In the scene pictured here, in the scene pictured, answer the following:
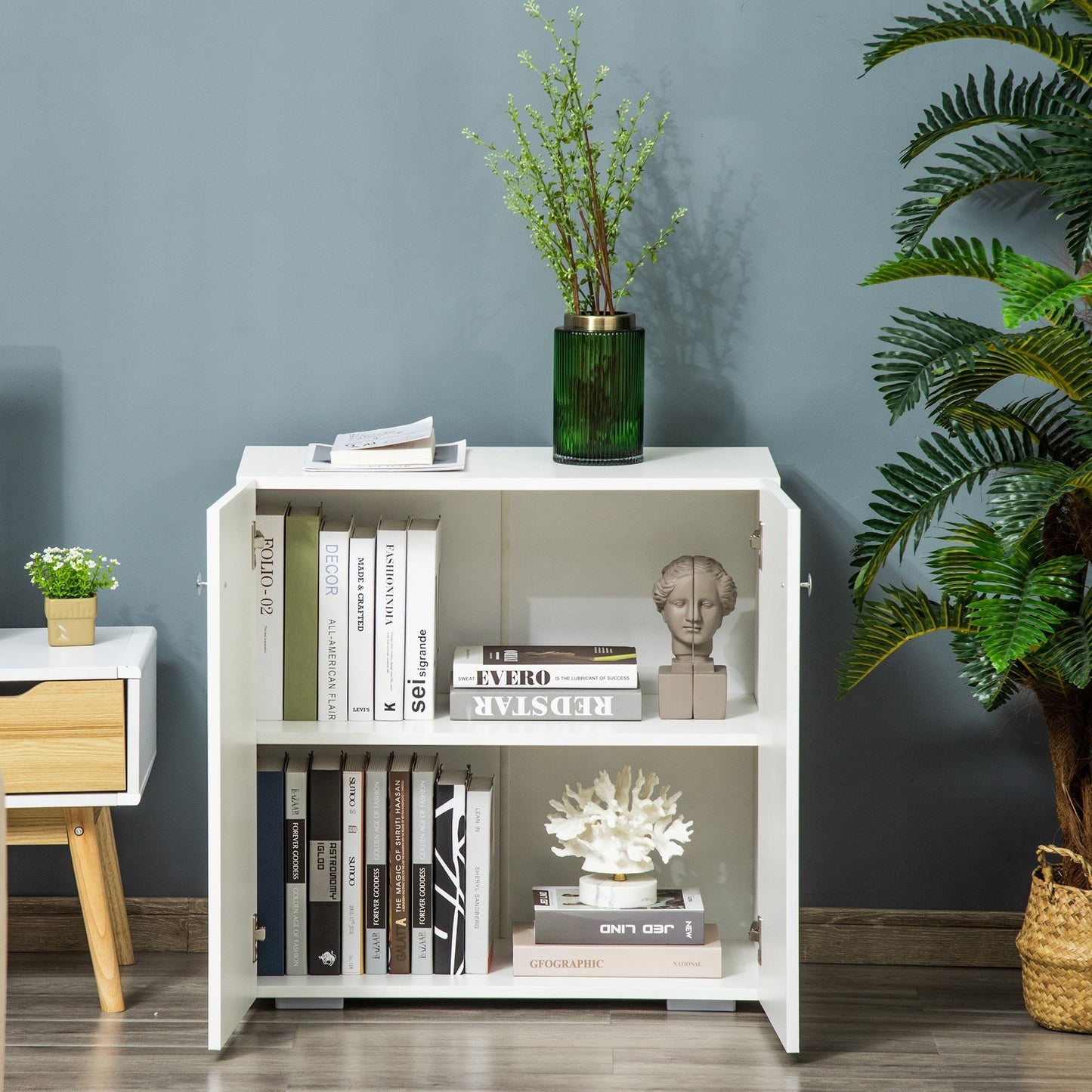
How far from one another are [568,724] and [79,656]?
82 centimetres

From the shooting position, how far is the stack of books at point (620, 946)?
2283 mm

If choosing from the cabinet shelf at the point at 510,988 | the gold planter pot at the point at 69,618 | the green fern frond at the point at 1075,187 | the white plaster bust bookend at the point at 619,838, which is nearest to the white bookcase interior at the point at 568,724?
the cabinet shelf at the point at 510,988

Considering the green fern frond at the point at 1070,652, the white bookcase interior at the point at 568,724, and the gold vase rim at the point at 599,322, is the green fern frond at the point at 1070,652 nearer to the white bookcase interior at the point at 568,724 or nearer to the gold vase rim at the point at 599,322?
the white bookcase interior at the point at 568,724

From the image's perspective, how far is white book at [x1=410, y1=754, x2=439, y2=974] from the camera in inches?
90.6

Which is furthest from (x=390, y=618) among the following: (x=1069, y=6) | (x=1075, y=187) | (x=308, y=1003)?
(x=1069, y=6)

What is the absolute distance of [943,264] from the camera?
6.25 feet

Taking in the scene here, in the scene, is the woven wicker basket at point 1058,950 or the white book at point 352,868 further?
the white book at point 352,868

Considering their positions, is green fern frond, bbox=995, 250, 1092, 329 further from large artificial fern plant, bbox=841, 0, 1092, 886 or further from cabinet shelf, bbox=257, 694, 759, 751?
cabinet shelf, bbox=257, 694, 759, 751

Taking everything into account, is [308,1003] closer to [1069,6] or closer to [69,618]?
[69,618]

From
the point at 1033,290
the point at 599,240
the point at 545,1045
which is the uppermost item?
the point at 599,240

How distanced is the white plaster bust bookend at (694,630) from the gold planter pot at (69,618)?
96 cm

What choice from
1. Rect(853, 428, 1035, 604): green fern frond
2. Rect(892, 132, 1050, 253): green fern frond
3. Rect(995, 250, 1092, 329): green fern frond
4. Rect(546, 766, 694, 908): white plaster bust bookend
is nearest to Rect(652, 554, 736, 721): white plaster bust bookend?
Rect(546, 766, 694, 908): white plaster bust bookend


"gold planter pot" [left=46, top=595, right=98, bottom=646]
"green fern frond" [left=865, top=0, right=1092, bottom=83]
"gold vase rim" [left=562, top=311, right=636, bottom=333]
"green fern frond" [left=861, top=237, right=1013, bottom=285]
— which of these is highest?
"green fern frond" [left=865, top=0, right=1092, bottom=83]

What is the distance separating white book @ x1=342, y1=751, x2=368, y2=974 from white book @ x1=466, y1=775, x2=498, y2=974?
18 cm
